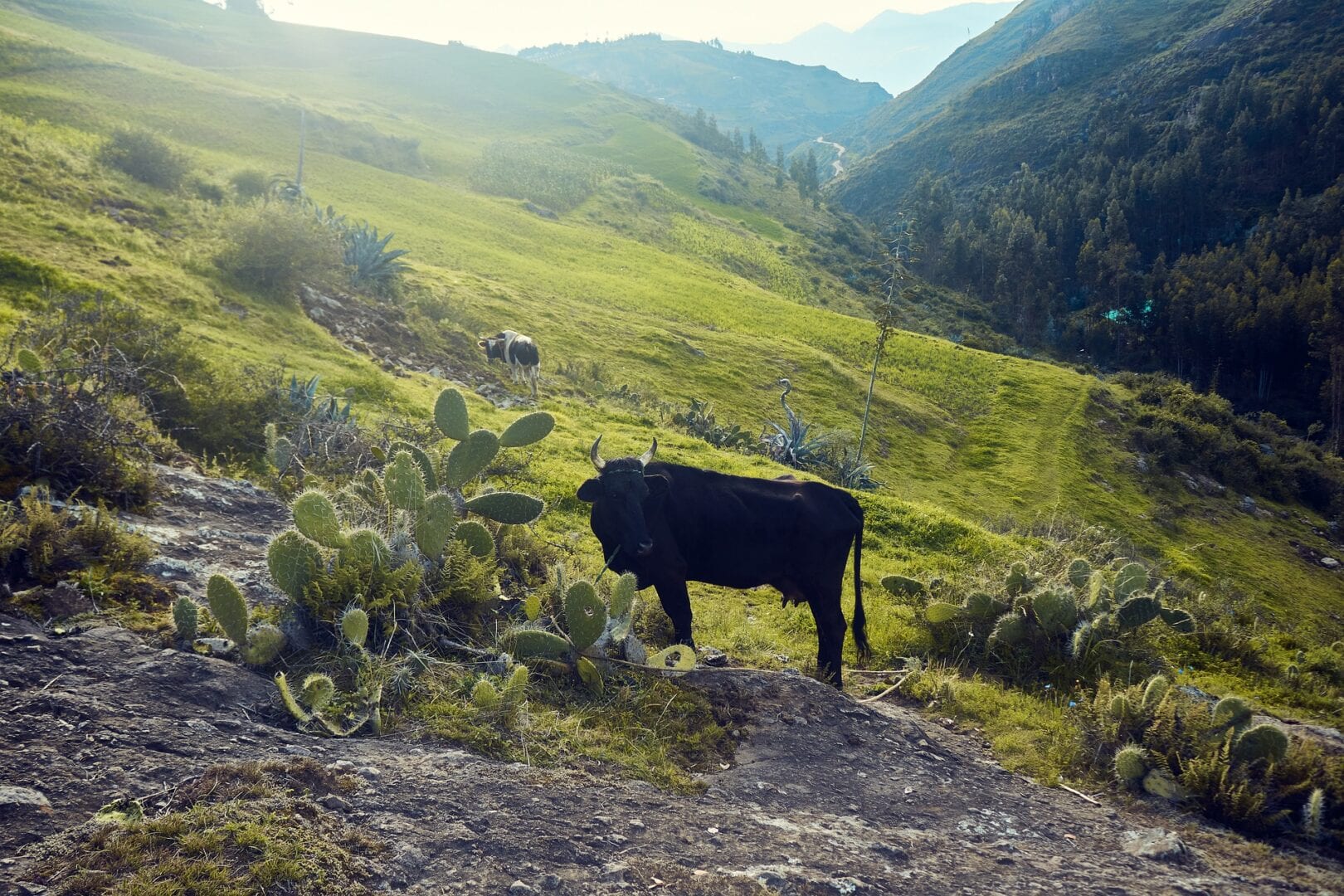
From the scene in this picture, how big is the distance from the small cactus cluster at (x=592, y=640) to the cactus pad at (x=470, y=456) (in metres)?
1.38

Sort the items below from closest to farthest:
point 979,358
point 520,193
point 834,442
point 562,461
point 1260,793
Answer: point 1260,793 < point 562,461 < point 834,442 < point 979,358 < point 520,193

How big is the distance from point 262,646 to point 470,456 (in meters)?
2.64

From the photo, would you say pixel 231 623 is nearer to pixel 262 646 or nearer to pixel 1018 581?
pixel 262 646

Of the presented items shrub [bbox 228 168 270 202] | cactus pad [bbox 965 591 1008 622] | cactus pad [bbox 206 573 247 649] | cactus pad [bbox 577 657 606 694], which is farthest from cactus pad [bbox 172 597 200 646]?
shrub [bbox 228 168 270 202]

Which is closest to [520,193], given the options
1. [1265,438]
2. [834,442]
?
[834,442]

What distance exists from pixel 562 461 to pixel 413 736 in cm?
1037

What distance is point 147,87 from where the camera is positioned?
159ft

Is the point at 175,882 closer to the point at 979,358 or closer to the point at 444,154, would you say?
the point at 979,358

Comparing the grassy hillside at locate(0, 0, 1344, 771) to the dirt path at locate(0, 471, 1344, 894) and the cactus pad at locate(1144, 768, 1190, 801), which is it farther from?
the dirt path at locate(0, 471, 1344, 894)

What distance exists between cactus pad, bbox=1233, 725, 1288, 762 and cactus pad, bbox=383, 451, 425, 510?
634cm

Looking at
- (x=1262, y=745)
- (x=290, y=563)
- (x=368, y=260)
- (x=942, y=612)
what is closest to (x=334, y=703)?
(x=290, y=563)

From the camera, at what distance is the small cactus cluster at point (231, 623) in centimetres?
525

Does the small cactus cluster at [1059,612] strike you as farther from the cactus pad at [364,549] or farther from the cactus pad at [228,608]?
the cactus pad at [228,608]

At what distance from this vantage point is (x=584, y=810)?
4.73 meters
